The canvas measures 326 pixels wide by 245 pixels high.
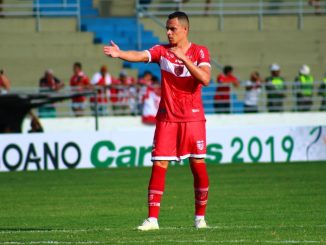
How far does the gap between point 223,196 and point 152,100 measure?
13537 mm

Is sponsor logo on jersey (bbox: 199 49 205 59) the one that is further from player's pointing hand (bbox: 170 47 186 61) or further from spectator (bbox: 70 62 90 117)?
spectator (bbox: 70 62 90 117)

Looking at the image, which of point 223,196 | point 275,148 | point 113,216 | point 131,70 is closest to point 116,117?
point 131,70

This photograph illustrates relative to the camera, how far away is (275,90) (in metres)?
33.8

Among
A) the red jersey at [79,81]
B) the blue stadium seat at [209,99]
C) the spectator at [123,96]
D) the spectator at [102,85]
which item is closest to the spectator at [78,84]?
the red jersey at [79,81]

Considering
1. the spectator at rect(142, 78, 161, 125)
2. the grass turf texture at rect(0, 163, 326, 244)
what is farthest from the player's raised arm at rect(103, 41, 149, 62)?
the spectator at rect(142, 78, 161, 125)

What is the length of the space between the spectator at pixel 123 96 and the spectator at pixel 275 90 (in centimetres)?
413

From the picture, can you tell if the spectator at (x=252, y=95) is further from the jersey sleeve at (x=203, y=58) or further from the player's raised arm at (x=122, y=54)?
the player's raised arm at (x=122, y=54)

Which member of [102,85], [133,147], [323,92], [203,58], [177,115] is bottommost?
[133,147]

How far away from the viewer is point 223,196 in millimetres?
17859

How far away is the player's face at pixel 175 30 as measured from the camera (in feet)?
39.2

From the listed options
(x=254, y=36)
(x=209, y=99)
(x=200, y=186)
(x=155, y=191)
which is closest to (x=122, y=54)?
(x=155, y=191)

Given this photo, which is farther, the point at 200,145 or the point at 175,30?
the point at 200,145

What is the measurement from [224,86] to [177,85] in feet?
69.4

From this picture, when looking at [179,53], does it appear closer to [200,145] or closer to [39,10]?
[200,145]
